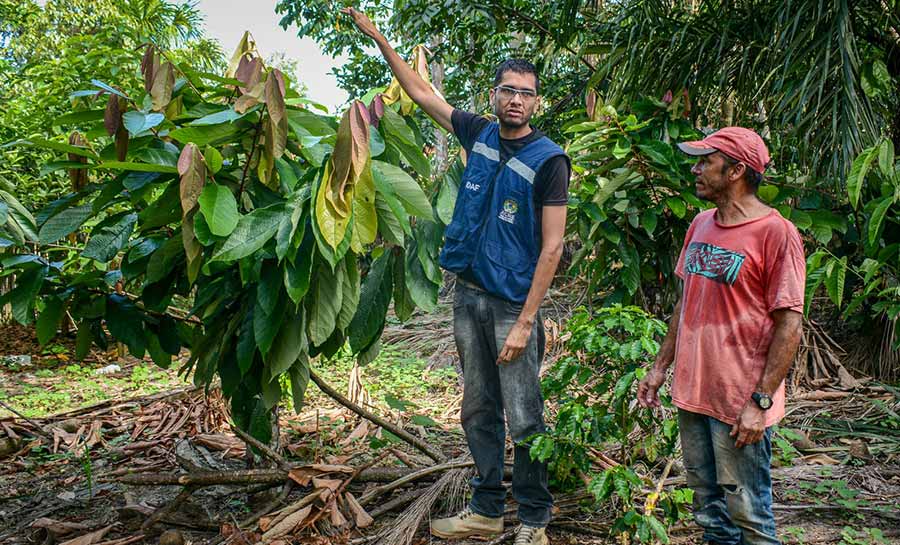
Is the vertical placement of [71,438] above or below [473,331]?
below

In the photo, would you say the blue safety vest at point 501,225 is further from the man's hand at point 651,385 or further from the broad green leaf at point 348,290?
the man's hand at point 651,385

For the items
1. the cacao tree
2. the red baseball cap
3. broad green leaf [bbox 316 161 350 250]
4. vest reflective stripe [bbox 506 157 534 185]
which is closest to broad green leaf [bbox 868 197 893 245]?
the red baseball cap

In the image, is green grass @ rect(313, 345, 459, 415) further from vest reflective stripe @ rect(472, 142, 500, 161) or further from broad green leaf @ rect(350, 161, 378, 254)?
broad green leaf @ rect(350, 161, 378, 254)

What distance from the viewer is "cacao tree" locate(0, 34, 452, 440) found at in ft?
6.53

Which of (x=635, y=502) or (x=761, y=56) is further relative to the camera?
(x=761, y=56)

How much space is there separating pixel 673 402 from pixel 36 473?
3.30 m

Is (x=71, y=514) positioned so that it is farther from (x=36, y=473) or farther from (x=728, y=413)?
(x=728, y=413)

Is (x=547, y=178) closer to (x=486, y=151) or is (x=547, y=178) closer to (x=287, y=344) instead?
(x=486, y=151)

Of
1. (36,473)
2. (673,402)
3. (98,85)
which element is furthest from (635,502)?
(36,473)

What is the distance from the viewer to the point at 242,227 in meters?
2.00

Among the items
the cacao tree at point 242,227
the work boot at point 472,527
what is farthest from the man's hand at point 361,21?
the work boot at point 472,527

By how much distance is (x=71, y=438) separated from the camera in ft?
13.6

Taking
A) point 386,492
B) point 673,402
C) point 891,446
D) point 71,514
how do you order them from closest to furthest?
point 673,402
point 386,492
point 71,514
point 891,446

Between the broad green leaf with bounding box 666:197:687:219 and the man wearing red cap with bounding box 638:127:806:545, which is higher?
the broad green leaf with bounding box 666:197:687:219
